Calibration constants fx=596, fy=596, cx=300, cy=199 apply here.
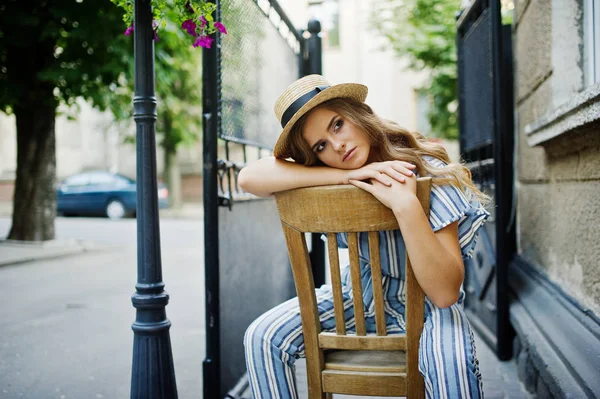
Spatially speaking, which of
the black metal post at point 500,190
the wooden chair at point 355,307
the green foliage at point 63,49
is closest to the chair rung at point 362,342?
the wooden chair at point 355,307

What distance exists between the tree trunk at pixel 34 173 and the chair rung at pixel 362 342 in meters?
8.60

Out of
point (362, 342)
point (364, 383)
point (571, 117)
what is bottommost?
point (364, 383)

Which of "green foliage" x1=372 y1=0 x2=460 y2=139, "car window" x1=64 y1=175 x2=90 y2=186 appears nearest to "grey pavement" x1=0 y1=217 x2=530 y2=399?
"green foliage" x1=372 y1=0 x2=460 y2=139

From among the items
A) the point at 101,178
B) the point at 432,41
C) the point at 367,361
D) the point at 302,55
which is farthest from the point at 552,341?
the point at 101,178

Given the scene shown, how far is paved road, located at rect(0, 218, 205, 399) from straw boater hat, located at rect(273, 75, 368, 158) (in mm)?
1868

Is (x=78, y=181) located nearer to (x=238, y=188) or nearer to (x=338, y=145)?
(x=238, y=188)

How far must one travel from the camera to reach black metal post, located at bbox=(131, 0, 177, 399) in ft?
7.51

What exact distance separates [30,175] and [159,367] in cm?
836

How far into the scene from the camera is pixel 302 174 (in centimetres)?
200

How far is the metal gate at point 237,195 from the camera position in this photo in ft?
9.20

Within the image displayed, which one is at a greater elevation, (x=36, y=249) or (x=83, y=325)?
(x=36, y=249)

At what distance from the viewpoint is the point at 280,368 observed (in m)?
2.00

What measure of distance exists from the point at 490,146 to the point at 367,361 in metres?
2.95

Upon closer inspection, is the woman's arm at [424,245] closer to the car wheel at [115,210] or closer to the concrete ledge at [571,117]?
the concrete ledge at [571,117]
